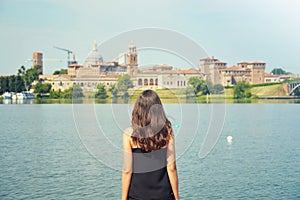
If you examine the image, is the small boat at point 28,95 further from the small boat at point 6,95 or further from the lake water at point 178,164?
the lake water at point 178,164

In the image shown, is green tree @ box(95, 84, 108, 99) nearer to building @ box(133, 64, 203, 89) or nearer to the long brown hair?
building @ box(133, 64, 203, 89)

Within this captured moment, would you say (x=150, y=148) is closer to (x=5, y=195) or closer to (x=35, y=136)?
(x=5, y=195)

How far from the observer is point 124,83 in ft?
22.0

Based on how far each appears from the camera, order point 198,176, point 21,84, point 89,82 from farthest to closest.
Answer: point 21,84 < point 198,176 < point 89,82

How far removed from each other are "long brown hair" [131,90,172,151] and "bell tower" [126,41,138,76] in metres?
1.51

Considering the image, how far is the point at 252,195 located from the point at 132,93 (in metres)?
5.71

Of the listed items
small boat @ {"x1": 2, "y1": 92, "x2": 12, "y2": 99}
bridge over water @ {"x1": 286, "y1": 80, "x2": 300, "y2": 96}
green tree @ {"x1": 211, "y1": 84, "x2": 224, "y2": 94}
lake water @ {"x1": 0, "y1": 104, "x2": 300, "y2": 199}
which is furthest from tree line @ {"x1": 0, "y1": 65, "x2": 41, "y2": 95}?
green tree @ {"x1": 211, "y1": 84, "x2": 224, "y2": 94}

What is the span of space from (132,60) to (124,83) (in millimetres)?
1143

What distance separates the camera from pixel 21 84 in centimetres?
10769

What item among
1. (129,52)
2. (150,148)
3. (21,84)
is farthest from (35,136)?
(21,84)

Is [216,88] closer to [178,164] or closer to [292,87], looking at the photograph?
[178,164]

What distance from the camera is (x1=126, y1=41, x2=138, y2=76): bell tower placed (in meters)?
4.77

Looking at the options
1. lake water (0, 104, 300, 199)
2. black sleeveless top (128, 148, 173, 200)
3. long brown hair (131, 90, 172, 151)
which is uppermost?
long brown hair (131, 90, 172, 151)

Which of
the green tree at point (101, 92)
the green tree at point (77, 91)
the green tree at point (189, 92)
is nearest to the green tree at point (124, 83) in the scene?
the green tree at point (77, 91)
